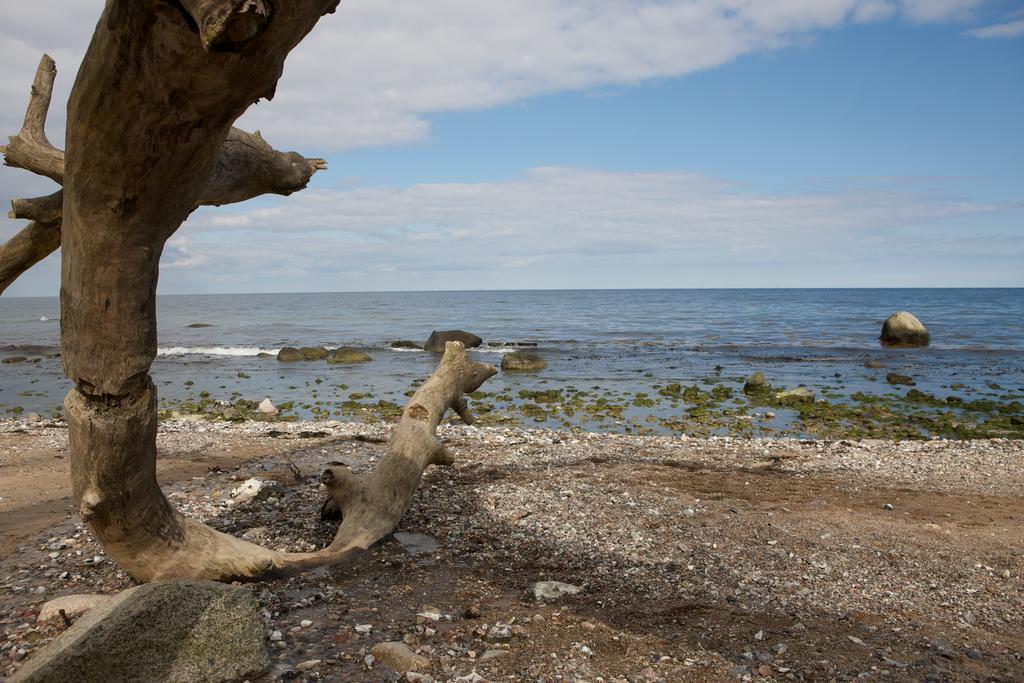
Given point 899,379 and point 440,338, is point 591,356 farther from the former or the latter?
point 899,379

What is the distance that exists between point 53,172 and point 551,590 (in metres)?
4.89

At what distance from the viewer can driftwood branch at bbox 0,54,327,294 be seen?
4.62m

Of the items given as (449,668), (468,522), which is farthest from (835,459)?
(449,668)

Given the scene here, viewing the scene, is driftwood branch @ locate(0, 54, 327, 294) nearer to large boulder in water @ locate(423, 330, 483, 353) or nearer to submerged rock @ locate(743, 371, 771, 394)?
submerged rock @ locate(743, 371, 771, 394)

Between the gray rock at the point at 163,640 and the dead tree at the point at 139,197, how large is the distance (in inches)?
30.3

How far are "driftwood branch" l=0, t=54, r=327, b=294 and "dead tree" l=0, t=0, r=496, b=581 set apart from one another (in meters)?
0.01

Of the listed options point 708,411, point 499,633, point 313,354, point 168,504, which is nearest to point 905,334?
point 708,411

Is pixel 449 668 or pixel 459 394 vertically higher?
pixel 459 394

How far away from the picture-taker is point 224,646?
412 centimetres

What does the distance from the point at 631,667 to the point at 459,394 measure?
4.65 metres

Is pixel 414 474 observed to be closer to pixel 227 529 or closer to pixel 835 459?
pixel 227 529

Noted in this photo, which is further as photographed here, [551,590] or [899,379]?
[899,379]

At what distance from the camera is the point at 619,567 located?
6.16 metres

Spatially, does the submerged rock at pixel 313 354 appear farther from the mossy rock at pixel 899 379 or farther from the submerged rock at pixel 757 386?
the mossy rock at pixel 899 379
